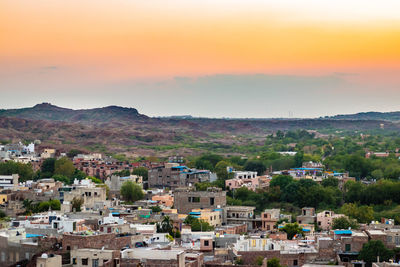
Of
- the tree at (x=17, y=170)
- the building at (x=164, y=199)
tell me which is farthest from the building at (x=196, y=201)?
the tree at (x=17, y=170)

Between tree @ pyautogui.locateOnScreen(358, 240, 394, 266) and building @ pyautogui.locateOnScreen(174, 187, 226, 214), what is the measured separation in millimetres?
17055

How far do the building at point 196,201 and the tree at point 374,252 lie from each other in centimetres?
1705

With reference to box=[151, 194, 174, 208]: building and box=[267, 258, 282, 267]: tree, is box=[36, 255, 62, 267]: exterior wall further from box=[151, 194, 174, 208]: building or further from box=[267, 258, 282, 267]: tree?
box=[151, 194, 174, 208]: building

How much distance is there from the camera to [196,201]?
45.9m

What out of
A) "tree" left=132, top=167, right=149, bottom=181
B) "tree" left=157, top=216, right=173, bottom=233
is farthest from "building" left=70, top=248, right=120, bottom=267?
"tree" left=132, top=167, right=149, bottom=181

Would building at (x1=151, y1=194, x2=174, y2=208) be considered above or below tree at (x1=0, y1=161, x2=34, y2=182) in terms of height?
below

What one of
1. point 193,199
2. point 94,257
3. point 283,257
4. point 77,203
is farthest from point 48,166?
point 94,257

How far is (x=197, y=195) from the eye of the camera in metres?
46.1

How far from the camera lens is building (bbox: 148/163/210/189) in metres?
65.1

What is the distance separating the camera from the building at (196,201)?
4553cm

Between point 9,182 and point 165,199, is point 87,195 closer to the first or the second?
point 165,199

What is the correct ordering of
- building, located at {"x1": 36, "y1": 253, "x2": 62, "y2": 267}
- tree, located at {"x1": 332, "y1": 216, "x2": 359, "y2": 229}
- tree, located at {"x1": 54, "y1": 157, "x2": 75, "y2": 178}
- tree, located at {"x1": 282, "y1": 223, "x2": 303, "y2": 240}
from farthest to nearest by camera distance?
tree, located at {"x1": 54, "y1": 157, "x2": 75, "y2": 178} → tree, located at {"x1": 332, "y1": 216, "x2": 359, "y2": 229} → tree, located at {"x1": 282, "y1": 223, "x2": 303, "y2": 240} → building, located at {"x1": 36, "y1": 253, "x2": 62, "y2": 267}

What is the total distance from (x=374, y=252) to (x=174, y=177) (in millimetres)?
38525

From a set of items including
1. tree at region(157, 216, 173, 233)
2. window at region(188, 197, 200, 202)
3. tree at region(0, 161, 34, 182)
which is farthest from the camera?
tree at region(0, 161, 34, 182)
